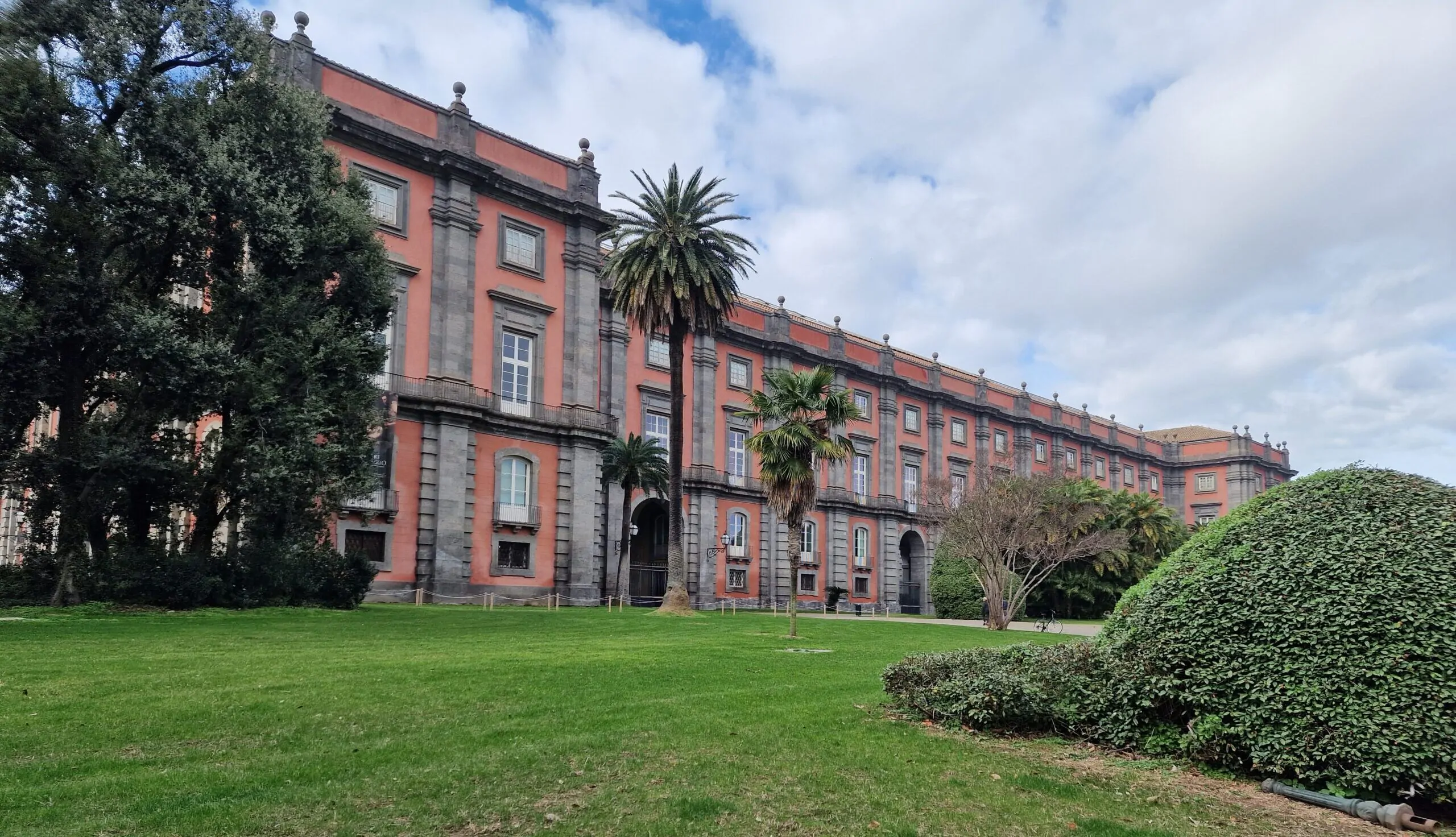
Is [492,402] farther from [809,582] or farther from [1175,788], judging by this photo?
[1175,788]

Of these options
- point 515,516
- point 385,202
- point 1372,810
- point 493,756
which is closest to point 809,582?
point 515,516

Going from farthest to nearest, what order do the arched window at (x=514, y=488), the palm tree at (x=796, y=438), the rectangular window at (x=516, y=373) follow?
the rectangular window at (x=516, y=373), the arched window at (x=514, y=488), the palm tree at (x=796, y=438)

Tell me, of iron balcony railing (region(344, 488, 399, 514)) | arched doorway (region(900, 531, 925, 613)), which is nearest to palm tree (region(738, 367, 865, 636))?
iron balcony railing (region(344, 488, 399, 514))

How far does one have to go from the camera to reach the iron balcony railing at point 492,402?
1278 inches

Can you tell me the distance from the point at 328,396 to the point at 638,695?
48.6ft

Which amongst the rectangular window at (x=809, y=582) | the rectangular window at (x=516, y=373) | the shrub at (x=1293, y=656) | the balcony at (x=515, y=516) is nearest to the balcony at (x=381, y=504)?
the balcony at (x=515, y=516)

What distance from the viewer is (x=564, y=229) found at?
3772cm

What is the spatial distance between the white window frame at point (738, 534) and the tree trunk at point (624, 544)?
27.1 feet

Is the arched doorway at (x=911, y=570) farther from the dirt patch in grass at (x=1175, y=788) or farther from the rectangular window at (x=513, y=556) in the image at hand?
the dirt patch in grass at (x=1175, y=788)

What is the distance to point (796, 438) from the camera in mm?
21500

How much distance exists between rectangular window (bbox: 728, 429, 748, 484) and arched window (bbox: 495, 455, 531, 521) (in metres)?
14.9

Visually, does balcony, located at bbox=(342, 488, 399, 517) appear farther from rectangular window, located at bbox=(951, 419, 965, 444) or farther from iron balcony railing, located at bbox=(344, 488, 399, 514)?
rectangular window, located at bbox=(951, 419, 965, 444)

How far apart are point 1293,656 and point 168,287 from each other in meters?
23.3

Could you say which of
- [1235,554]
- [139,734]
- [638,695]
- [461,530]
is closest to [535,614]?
[461,530]
